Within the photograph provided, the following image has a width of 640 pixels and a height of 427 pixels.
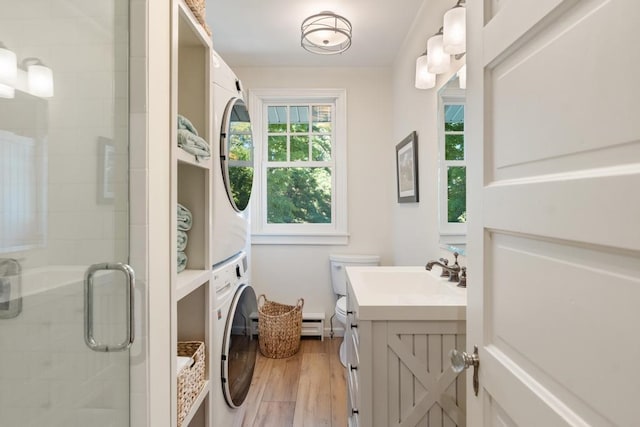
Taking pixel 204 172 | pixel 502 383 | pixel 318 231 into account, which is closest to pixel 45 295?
pixel 204 172

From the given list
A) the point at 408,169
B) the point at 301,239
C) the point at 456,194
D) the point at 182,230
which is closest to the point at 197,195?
the point at 182,230

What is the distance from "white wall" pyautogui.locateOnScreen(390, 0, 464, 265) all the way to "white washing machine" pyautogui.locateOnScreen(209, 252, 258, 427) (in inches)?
44.9

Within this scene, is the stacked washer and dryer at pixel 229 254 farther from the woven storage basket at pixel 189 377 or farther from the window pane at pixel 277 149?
the window pane at pixel 277 149

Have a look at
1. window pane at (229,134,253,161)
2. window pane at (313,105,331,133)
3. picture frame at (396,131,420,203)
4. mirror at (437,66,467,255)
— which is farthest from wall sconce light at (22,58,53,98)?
window pane at (313,105,331,133)

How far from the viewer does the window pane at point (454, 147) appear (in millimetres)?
1630

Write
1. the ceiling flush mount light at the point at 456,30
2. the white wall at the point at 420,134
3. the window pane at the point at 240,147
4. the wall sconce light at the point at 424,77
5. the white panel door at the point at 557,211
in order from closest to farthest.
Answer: the white panel door at the point at 557,211 → the ceiling flush mount light at the point at 456,30 → the window pane at the point at 240,147 → the wall sconce light at the point at 424,77 → the white wall at the point at 420,134

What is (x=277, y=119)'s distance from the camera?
3.24 m

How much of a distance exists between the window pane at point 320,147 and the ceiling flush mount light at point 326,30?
960 millimetres

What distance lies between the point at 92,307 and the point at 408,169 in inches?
82.4

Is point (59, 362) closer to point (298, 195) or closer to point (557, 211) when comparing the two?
point (557, 211)

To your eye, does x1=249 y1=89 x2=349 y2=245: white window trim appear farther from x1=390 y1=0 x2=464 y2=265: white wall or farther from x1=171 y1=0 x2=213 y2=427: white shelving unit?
x1=171 y1=0 x2=213 y2=427: white shelving unit

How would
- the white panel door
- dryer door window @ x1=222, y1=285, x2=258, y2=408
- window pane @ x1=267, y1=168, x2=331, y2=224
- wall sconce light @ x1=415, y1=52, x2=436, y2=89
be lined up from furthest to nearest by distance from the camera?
1. window pane @ x1=267, y1=168, x2=331, y2=224
2. wall sconce light @ x1=415, y1=52, x2=436, y2=89
3. dryer door window @ x1=222, y1=285, x2=258, y2=408
4. the white panel door

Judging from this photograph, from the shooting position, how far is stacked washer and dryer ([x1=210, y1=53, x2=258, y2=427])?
147 cm

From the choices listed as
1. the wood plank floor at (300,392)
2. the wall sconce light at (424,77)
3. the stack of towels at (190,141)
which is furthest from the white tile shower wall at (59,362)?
the wall sconce light at (424,77)
